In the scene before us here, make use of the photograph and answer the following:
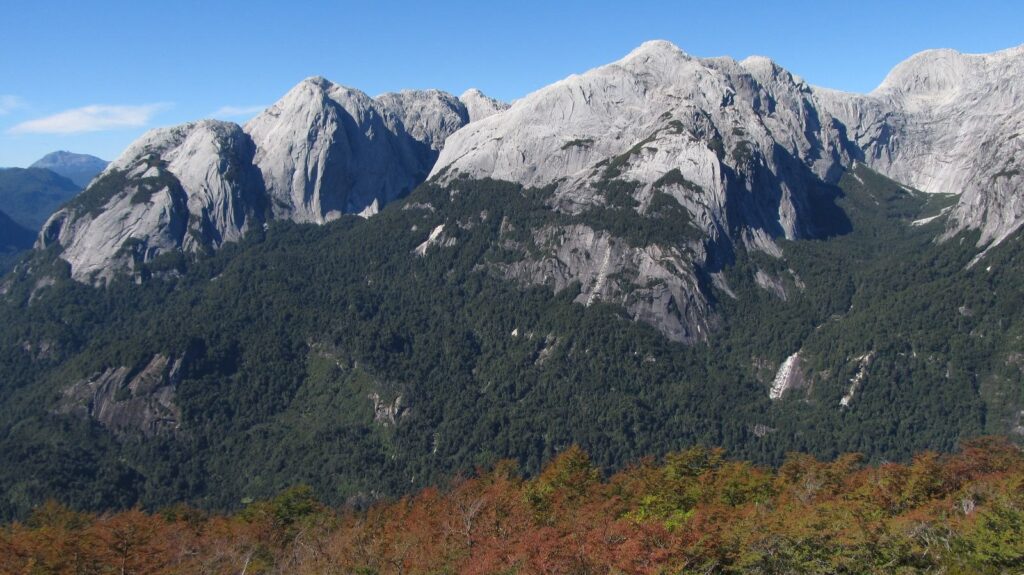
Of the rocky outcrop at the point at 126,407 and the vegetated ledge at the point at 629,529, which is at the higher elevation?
the vegetated ledge at the point at 629,529

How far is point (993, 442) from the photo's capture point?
103188mm

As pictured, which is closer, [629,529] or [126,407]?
[629,529]

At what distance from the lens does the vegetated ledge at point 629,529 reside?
178 feet

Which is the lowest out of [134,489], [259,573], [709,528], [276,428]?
[134,489]

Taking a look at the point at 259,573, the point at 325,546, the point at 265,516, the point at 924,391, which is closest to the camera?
the point at 259,573

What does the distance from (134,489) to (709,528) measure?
512 ft

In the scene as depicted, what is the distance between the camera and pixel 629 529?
191 feet

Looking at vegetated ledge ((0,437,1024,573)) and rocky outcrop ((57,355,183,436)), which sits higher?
vegetated ledge ((0,437,1024,573))

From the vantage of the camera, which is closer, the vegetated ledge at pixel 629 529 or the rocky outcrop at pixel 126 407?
the vegetated ledge at pixel 629 529


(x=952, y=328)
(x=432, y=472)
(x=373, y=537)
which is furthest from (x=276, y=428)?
A: (x=952, y=328)

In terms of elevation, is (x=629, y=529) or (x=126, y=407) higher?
(x=629, y=529)

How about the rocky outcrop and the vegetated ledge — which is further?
the rocky outcrop

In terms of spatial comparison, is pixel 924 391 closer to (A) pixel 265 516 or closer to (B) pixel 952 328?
(B) pixel 952 328

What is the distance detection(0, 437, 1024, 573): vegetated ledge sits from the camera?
54219 mm
